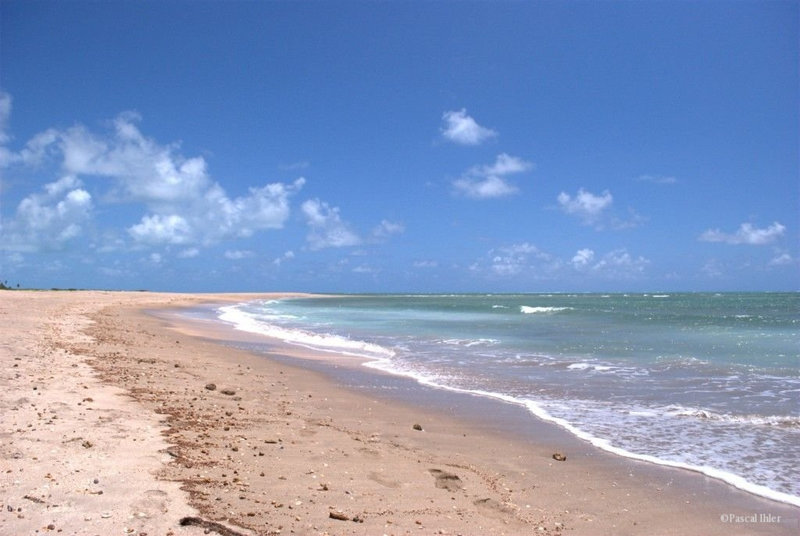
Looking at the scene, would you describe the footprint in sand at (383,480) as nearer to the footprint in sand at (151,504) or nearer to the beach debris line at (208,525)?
the beach debris line at (208,525)

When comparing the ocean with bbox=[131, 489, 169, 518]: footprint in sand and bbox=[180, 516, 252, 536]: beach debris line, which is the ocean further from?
Result: bbox=[131, 489, 169, 518]: footprint in sand

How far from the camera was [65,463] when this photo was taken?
5.06 meters

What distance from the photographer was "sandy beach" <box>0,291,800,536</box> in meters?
4.35

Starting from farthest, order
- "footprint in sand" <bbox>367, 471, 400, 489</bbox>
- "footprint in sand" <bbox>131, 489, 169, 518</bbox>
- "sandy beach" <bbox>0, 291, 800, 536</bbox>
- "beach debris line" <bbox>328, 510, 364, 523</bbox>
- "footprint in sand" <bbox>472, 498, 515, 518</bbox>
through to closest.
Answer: "footprint in sand" <bbox>367, 471, 400, 489</bbox>
"footprint in sand" <bbox>472, 498, 515, 518</bbox>
"beach debris line" <bbox>328, 510, 364, 523</bbox>
"sandy beach" <bbox>0, 291, 800, 536</bbox>
"footprint in sand" <bbox>131, 489, 169, 518</bbox>

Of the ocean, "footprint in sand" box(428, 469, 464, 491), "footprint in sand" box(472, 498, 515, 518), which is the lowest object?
the ocean

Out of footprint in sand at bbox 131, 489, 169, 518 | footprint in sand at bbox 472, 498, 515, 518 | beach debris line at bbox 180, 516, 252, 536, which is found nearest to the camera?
beach debris line at bbox 180, 516, 252, 536

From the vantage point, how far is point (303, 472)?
552 cm

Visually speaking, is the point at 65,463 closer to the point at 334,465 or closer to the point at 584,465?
the point at 334,465

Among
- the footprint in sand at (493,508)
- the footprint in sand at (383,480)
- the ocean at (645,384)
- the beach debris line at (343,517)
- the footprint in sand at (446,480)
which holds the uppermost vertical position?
the beach debris line at (343,517)

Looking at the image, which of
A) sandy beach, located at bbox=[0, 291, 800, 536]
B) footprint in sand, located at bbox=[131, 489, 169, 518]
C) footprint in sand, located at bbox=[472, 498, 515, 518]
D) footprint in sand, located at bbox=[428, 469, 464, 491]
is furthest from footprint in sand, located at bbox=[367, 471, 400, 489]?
footprint in sand, located at bbox=[131, 489, 169, 518]

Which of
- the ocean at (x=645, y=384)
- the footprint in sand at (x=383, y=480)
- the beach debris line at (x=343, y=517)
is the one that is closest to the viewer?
the beach debris line at (x=343, y=517)

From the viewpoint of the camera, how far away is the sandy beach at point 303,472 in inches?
171

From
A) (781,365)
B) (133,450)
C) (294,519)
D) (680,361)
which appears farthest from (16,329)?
(781,365)

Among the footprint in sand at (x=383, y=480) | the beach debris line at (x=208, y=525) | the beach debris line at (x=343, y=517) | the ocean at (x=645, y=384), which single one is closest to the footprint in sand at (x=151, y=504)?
the beach debris line at (x=208, y=525)
